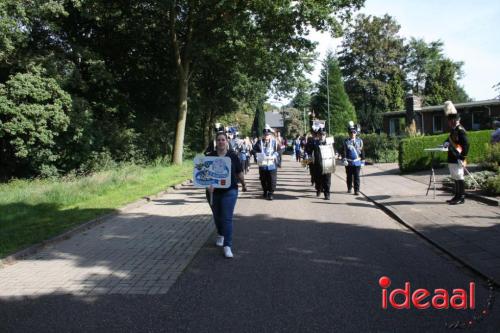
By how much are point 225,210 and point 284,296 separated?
7.18ft

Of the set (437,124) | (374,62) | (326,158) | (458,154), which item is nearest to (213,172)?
(458,154)

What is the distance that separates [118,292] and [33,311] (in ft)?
2.83

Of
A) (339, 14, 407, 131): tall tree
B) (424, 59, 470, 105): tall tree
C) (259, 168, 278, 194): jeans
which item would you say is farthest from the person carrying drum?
Answer: (424, 59, 470, 105): tall tree

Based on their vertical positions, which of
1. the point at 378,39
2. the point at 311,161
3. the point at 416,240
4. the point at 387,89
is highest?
the point at 378,39

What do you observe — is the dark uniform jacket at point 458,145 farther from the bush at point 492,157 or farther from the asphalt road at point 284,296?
the bush at point 492,157

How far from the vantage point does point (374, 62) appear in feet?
216

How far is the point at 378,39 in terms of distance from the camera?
6438 centimetres

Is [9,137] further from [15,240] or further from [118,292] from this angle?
[118,292]

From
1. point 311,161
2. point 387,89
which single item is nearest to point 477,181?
point 311,161

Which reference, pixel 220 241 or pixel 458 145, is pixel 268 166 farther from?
pixel 220 241

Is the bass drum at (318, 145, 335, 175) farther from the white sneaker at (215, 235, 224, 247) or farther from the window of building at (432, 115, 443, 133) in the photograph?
the window of building at (432, 115, 443, 133)

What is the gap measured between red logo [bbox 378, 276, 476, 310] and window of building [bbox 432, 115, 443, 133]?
117 feet

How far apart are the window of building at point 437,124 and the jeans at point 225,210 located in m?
34.7

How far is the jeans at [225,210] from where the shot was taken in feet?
22.2
